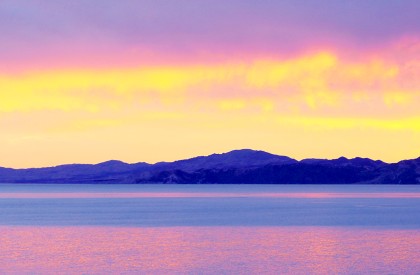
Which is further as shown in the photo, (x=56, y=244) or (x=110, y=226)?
(x=110, y=226)

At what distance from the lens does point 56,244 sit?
5919cm

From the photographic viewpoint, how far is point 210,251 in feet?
176

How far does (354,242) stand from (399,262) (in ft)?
43.5

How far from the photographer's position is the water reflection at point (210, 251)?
45375 millimetres

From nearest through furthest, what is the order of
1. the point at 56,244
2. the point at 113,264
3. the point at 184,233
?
the point at 113,264
the point at 56,244
the point at 184,233

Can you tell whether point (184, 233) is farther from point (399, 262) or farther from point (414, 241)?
point (399, 262)

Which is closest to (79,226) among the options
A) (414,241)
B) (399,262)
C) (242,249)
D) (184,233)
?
(184,233)

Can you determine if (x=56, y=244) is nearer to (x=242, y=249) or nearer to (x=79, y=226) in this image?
(x=242, y=249)

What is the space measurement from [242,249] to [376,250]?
994 centimetres

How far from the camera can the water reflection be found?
45375 millimetres

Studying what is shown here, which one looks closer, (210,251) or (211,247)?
Result: (210,251)

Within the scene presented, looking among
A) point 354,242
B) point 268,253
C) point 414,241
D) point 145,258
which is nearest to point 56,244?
point 145,258

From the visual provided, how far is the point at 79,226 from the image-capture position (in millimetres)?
81250

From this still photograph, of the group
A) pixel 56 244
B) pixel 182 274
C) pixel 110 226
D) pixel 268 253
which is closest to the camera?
pixel 182 274
